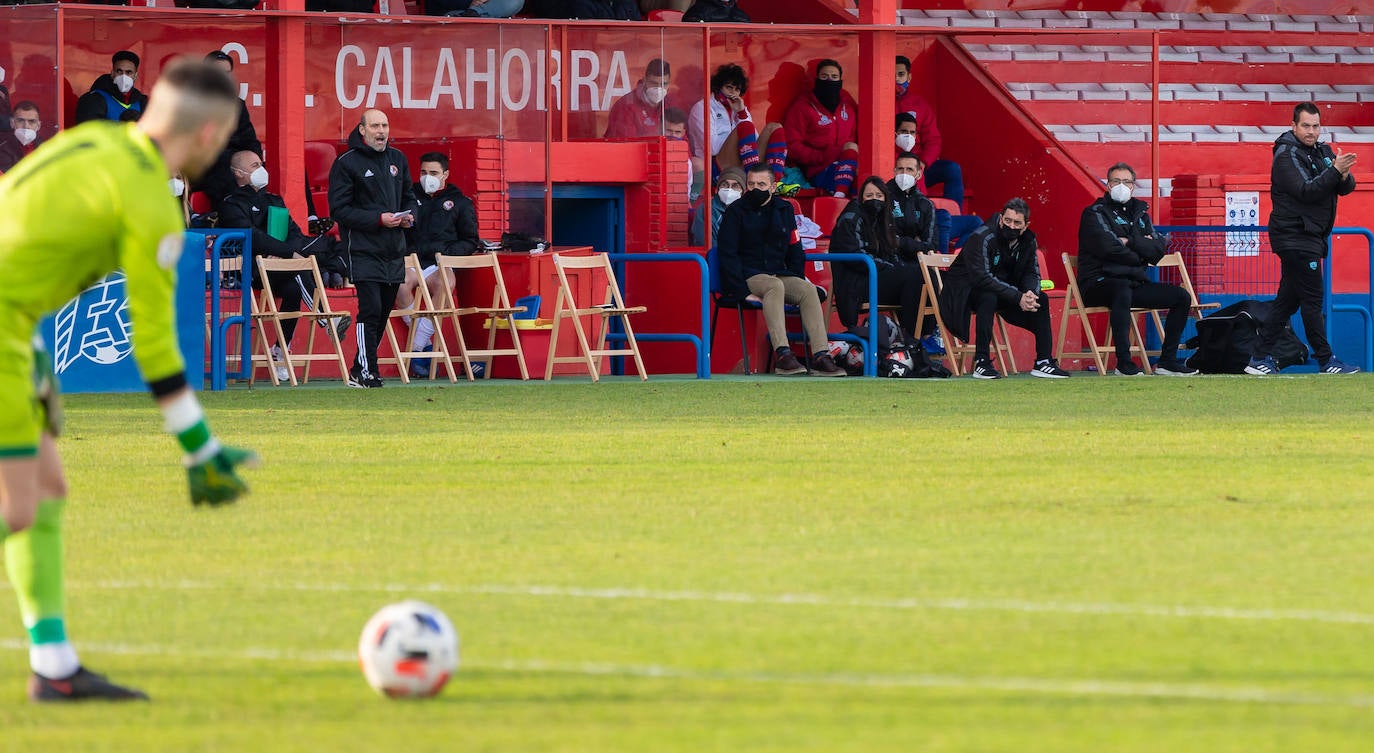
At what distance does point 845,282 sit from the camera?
808 inches

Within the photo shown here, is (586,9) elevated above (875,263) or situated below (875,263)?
above

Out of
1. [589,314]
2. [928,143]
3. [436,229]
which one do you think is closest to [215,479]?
[589,314]

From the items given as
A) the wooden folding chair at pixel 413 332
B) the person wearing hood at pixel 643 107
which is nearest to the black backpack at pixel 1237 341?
the person wearing hood at pixel 643 107

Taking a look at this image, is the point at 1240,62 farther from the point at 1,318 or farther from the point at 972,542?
the point at 1,318

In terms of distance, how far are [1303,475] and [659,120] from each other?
1140 centimetres

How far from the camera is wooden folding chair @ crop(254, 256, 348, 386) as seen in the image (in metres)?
18.3

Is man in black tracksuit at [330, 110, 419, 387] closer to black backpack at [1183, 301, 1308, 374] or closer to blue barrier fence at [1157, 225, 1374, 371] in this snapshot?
black backpack at [1183, 301, 1308, 374]

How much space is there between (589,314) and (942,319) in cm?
315

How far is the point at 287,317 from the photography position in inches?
720

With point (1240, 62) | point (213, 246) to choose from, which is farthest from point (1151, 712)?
point (1240, 62)

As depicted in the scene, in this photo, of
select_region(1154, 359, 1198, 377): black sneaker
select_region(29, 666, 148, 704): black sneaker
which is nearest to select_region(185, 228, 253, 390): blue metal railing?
select_region(1154, 359, 1198, 377): black sneaker

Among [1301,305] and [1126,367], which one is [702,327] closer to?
[1126,367]

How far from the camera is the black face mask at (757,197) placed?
20281mm

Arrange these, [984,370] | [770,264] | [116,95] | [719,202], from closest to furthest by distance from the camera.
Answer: [116,95]
[984,370]
[770,264]
[719,202]
